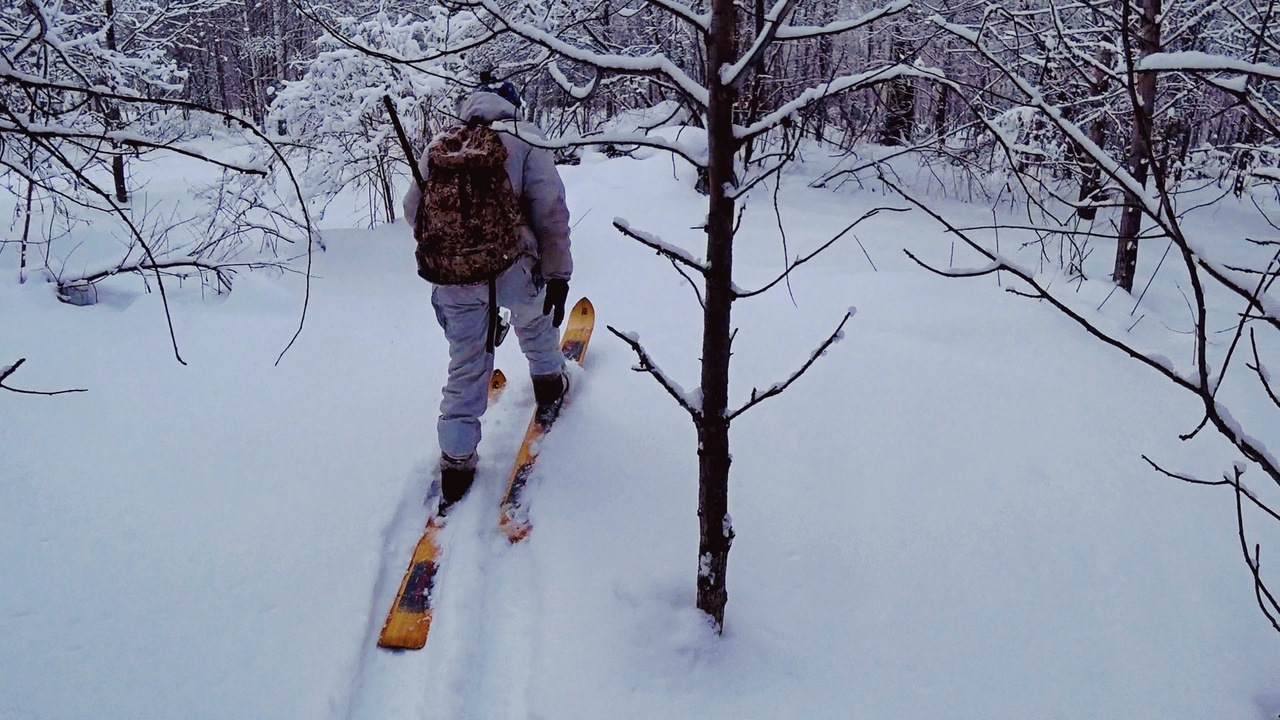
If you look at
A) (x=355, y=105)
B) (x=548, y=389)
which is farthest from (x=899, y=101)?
(x=355, y=105)

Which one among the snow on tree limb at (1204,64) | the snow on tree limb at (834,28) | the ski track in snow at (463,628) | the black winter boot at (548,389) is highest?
the snow on tree limb at (834,28)

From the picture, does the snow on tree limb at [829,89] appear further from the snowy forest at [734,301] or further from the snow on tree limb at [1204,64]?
the snow on tree limb at [1204,64]

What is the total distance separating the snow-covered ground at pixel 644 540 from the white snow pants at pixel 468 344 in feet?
0.96

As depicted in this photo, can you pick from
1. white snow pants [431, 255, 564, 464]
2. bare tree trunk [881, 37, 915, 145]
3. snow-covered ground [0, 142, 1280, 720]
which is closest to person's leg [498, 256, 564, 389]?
white snow pants [431, 255, 564, 464]

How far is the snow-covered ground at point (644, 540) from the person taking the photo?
2027 mm

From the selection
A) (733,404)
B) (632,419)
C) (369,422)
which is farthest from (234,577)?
(733,404)

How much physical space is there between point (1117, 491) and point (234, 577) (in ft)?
10.5

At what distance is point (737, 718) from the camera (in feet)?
6.39

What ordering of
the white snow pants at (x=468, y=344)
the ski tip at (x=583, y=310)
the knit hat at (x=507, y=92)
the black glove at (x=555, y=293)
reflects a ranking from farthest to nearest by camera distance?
1. the ski tip at (x=583, y=310)
2. the black glove at (x=555, y=293)
3. the white snow pants at (x=468, y=344)
4. the knit hat at (x=507, y=92)

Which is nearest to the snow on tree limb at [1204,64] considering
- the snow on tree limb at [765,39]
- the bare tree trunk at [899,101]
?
the bare tree trunk at [899,101]

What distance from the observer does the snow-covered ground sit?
2.03 meters

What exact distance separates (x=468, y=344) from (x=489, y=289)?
0.26 metres

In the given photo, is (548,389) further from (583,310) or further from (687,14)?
(687,14)

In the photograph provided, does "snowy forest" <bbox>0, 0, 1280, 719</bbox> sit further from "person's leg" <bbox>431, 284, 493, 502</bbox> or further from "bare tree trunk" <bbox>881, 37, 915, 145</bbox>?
"person's leg" <bbox>431, 284, 493, 502</bbox>
